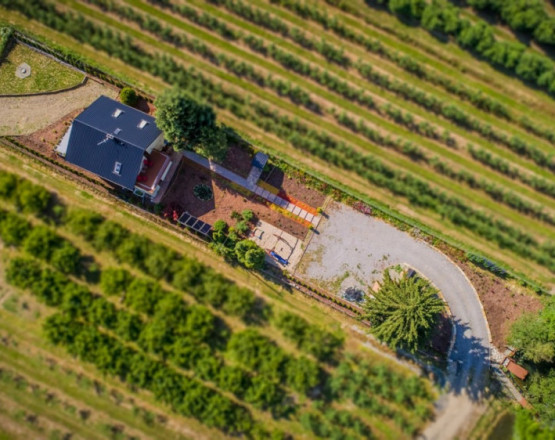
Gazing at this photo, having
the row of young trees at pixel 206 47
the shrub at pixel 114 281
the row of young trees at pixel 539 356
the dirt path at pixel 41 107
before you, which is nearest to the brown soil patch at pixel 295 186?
the row of young trees at pixel 206 47

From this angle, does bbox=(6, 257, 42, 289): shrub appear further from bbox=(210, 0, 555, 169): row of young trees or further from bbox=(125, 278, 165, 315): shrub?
bbox=(210, 0, 555, 169): row of young trees

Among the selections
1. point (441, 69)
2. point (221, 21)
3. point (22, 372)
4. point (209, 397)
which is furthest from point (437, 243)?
point (22, 372)

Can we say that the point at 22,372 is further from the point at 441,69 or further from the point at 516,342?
the point at 441,69

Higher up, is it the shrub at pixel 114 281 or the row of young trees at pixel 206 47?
the row of young trees at pixel 206 47

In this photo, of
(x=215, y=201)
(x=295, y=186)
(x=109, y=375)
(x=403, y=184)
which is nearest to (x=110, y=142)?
(x=215, y=201)

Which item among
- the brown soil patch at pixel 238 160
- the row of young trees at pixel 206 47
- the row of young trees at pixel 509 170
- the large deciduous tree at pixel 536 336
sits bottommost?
the large deciduous tree at pixel 536 336

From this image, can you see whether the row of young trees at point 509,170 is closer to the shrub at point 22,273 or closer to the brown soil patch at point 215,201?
the brown soil patch at point 215,201

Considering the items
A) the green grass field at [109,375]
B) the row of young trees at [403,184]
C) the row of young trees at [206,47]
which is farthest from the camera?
the row of young trees at [206,47]
